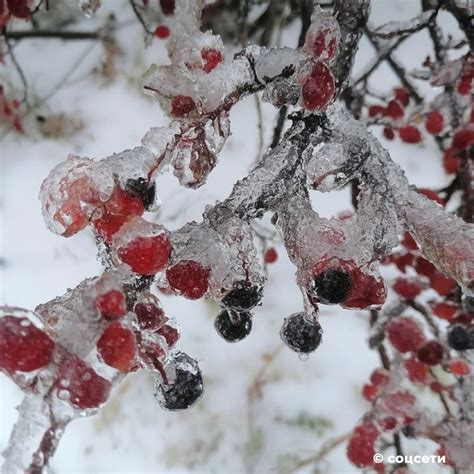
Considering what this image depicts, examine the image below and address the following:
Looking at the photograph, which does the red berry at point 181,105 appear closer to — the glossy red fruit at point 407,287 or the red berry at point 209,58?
the red berry at point 209,58

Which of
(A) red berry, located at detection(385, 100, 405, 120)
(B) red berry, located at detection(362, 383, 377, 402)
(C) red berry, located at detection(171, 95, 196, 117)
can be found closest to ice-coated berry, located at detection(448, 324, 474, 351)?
(B) red berry, located at detection(362, 383, 377, 402)

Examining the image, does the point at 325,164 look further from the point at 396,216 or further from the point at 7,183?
the point at 7,183

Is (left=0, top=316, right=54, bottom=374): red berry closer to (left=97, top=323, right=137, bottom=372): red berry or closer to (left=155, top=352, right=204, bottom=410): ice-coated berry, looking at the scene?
(left=97, top=323, right=137, bottom=372): red berry

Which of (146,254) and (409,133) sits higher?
(409,133)

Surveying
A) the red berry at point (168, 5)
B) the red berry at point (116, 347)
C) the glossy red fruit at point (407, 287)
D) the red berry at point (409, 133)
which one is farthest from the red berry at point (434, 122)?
the red berry at point (116, 347)

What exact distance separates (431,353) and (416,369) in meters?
0.08

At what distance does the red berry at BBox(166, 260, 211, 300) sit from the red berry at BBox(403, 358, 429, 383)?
2.67 ft

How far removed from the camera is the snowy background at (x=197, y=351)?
1771mm

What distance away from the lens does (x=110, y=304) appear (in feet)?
1.23

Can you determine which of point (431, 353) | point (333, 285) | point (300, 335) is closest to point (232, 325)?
point (300, 335)

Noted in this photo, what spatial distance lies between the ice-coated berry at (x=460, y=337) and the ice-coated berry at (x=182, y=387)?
60 centimetres

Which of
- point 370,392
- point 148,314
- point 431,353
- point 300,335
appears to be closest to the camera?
point 148,314

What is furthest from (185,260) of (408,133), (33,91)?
(33,91)

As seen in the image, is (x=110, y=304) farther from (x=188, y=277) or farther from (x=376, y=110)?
(x=376, y=110)
